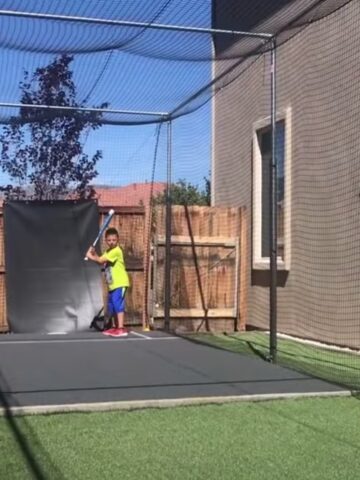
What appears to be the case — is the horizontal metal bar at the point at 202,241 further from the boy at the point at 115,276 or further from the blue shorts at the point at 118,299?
the blue shorts at the point at 118,299

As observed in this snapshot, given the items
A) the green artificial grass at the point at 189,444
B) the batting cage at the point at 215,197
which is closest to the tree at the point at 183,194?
the batting cage at the point at 215,197

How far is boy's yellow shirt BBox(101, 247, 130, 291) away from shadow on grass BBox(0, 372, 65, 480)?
4.91 metres

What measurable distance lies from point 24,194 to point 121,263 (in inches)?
107

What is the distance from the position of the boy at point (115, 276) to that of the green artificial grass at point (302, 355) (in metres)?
1.14

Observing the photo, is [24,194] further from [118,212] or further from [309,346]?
[309,346]

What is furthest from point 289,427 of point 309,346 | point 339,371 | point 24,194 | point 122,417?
point 24,194

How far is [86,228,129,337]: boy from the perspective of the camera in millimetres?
10906

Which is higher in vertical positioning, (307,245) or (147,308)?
(307,245)

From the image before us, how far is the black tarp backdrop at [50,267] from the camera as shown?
1156cm

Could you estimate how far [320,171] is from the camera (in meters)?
10.4

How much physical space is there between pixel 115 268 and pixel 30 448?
20.1 ft

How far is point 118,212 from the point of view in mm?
12016

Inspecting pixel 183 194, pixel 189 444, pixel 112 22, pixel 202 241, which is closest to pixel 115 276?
pixel 202 241

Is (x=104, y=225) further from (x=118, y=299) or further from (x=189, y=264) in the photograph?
(x=189, y=264)
